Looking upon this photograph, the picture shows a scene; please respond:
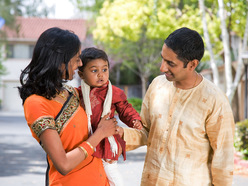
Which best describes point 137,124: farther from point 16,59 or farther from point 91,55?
point 16,59

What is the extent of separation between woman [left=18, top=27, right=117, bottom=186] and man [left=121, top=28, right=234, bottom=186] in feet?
1.74

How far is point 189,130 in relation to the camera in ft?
9.08

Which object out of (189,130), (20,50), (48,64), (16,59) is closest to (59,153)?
(48,64)

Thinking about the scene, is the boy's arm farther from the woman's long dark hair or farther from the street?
the street

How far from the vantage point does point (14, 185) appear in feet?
24.2

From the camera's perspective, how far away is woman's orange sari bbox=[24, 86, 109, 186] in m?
2.26

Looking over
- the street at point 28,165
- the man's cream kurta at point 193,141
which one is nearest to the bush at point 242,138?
the street at point 28,165

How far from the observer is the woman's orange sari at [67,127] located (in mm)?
2264

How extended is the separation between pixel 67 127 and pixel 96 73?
0.55 m

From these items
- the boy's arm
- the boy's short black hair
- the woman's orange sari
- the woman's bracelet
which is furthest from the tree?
the woman's bracelet

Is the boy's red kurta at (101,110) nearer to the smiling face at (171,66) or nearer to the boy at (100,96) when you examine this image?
the boy at (100,96)

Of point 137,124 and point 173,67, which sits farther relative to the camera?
point 137,124

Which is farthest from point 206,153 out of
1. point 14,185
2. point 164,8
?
point 164,8

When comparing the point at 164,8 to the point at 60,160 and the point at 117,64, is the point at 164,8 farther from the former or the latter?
the point at 117,64
